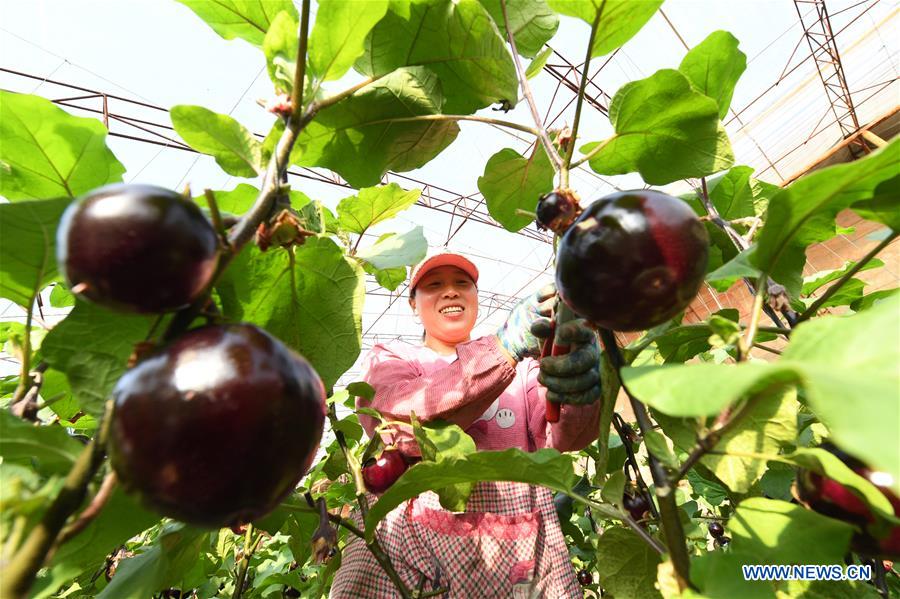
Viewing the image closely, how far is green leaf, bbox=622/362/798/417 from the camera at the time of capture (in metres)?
0.18

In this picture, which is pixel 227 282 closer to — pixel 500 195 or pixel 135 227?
pixel 135 227

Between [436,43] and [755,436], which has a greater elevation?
[436,43]

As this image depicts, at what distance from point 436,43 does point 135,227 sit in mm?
350

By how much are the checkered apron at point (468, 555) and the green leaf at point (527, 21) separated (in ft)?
2.10

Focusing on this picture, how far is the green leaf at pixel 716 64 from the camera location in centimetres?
53

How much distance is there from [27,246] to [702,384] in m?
0.37

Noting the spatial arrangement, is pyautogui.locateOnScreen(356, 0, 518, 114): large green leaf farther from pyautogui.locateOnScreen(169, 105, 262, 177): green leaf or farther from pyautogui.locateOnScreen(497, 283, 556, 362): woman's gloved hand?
pyautogui.locateOnScreen(497, 283, 556, 362): woman's gloved hand

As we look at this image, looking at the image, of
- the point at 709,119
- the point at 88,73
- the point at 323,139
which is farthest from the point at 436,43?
the point at 88,73

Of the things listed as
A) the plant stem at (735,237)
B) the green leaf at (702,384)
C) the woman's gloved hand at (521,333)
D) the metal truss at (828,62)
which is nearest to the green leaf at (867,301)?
the plant stem at (735,237)

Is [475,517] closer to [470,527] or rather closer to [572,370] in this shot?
[470,527]

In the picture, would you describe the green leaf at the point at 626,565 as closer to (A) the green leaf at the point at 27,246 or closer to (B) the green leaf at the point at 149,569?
(B) the green leaf at the point at 149,569

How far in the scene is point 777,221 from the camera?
333 millimetres

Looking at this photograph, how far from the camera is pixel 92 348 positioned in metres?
0.31

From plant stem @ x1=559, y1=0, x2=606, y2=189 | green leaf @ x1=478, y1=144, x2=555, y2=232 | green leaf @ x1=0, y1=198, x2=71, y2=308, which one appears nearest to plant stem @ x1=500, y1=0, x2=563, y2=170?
plant stem @ x1=559, y1=0, x2=606, y2=189
